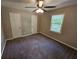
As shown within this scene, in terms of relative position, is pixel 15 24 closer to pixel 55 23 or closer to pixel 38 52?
pixel 55 23

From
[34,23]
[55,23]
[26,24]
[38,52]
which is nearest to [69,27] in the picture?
[55,23]

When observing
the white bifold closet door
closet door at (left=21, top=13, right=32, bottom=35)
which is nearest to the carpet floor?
the white bifold closet door

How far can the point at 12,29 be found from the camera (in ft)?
18.2

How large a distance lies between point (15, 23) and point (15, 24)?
0.22 ft

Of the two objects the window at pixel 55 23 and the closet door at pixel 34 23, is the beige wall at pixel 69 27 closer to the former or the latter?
the window at pixel 55 23

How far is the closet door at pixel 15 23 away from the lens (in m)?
5.51

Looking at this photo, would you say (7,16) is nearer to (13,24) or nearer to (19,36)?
(13,24)

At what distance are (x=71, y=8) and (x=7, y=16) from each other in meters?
3.65

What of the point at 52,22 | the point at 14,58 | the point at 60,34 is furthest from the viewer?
the point at 52,22

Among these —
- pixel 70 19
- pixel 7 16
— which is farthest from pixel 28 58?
pixel 7 16

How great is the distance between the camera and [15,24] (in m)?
5.73

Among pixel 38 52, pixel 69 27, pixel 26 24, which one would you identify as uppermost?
pixel 26 24

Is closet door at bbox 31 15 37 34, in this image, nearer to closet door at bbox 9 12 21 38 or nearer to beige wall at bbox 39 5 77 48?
closet door at bbox 9 12 21 38

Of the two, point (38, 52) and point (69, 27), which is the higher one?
point (69, 27)
